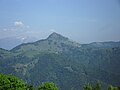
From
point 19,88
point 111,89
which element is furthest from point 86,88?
point 19,88

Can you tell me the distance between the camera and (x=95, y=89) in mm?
108062

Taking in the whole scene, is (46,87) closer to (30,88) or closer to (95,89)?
(30,88)

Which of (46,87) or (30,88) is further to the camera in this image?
(30,88)

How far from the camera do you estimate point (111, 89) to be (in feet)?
318

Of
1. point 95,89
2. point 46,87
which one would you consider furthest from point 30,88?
point 95,89

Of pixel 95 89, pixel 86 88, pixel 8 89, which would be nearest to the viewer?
pixel 8 89

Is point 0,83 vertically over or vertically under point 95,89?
over

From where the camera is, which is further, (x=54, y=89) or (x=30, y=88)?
(x=30, y=88)

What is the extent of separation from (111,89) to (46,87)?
26.3m

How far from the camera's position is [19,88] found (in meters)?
81.1

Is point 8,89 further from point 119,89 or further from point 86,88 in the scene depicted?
point 119,89

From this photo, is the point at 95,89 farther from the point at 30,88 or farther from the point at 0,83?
the point at 0,83

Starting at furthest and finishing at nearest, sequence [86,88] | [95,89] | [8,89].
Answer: [95,89], [86,88], [8,89]

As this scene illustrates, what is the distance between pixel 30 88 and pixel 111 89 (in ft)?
96.0
